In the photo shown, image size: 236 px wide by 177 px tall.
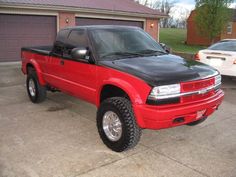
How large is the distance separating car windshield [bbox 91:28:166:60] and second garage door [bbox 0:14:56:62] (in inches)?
388

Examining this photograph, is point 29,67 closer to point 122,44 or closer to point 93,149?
point 122,44

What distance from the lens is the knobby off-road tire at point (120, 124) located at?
4.48m

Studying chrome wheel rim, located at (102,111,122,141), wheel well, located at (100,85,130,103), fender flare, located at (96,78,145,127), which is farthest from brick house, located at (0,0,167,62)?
fender flare, located at (96,78,145,127)

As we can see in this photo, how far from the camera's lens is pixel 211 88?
16.1 feet

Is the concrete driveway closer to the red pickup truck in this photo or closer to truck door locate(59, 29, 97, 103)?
the red pickup truck

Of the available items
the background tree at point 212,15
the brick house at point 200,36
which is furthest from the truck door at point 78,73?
the brick house at point 200,36

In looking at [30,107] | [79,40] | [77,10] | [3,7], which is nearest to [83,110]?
[30,107]

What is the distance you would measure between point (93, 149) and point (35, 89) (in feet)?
10.5

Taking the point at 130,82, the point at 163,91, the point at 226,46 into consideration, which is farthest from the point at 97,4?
the point at 163,91

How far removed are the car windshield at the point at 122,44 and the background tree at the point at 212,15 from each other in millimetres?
25321

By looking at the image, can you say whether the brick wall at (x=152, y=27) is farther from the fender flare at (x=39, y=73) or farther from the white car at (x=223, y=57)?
the fender flare at (x=39, y=73)

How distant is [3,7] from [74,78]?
946 centimetres

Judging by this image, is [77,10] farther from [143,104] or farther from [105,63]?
[143,104]

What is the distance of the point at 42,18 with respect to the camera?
49.7 ft
